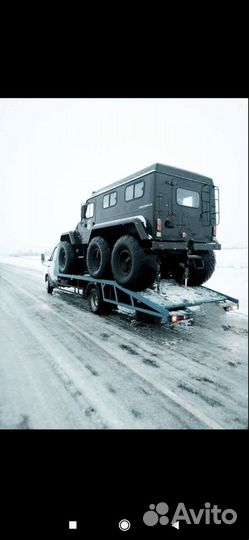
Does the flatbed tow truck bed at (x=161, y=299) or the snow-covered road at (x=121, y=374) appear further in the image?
the flatbed tow truck bed at (x=161, y=299)

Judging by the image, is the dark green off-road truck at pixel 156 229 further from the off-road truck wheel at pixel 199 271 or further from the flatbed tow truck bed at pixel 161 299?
the flatbed tow truck bed at pixel 161 299

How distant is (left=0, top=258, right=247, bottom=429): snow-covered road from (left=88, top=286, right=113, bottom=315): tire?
54 centimetres

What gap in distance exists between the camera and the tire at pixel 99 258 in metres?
6.33

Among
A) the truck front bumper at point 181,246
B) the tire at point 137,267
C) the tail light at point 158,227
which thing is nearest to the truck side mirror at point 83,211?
the tire at point 137,267

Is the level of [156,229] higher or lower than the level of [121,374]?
higher

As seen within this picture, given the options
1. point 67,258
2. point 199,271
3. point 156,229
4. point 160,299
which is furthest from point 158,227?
point 67,258

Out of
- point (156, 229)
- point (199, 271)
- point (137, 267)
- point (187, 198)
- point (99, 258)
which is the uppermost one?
point (187, 198)

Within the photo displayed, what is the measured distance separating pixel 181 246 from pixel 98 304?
2667 mm

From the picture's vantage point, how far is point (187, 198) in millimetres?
5617

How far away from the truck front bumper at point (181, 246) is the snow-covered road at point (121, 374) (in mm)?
1743

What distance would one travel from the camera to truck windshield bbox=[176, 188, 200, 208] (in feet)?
17.8

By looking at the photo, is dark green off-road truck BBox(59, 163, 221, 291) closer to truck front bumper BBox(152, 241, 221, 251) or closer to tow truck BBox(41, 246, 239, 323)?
truck front bumper BBox(152, 241, 221, 251)

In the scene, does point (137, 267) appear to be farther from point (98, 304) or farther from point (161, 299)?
point (98, 304)

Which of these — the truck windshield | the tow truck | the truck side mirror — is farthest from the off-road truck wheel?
the truck side mirror
